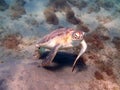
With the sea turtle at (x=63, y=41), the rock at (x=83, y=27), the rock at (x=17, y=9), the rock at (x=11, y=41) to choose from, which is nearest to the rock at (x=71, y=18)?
Result: the rock at (x=83, y=27)

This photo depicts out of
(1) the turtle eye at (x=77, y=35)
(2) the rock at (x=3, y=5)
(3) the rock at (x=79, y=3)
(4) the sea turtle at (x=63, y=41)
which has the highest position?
(1) the turtle eye at (x=77, y=35)

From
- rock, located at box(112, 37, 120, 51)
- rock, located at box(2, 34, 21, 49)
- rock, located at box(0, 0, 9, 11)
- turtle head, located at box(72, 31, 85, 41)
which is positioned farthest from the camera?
rock, located at box(0, 0, 9, 11)

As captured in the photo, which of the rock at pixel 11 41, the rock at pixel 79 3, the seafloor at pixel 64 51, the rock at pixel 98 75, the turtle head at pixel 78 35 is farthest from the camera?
the rock at pixel 79 3

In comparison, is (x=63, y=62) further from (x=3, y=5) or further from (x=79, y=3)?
(x=79, y=3)

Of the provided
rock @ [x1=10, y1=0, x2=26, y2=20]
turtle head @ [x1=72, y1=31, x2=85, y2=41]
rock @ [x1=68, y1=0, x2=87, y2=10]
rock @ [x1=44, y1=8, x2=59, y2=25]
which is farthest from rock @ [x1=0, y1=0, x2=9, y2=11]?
turtle head @ [x1=72, y1=31, x2=85, y2=41]

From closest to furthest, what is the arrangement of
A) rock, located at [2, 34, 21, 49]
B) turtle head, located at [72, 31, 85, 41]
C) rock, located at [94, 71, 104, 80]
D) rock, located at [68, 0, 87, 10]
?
turtle head, located at [72, 31, 85, 41] < rock, located at [94, 71, 104, 80] < rock, located at [2, 34, 21, 49] < rock, located at [68, 0, 87, 10]

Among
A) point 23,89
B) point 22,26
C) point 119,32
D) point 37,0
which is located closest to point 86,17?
point 119,32

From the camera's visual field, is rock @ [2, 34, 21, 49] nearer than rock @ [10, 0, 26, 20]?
Yes

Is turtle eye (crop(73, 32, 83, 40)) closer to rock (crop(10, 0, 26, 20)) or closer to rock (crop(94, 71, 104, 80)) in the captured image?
rock (crop(94, 71, 104, 80))

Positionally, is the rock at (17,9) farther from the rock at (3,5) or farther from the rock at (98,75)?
the rock at (98,75)

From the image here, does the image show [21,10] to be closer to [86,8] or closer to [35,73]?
[86,8]
